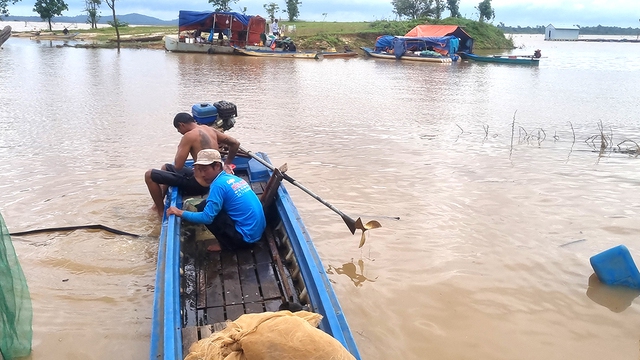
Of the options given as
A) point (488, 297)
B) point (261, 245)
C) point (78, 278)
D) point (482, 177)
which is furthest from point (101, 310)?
point (482, 177)

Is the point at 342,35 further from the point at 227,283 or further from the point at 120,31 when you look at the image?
the point at 227,283

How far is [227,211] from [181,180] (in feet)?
5.06

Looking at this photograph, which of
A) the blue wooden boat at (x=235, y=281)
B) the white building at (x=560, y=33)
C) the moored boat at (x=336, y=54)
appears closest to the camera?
the blue wooden boat at (x=235, y=281)

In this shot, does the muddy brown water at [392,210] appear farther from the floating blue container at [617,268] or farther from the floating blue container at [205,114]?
the floating blue container at [205,114]

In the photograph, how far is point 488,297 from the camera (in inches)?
185

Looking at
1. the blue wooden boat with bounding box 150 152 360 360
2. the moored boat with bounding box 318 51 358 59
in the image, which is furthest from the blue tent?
the blue wooden boat with bounding box 150 152 360 360

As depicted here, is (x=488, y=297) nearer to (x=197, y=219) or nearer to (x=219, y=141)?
(x=197, y=219)

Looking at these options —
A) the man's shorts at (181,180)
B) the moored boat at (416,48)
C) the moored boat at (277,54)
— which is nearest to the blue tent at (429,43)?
the moored boat at (416,48)

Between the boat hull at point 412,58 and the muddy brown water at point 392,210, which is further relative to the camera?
the boat hull at point 412,58

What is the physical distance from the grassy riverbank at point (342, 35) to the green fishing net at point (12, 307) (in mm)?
35167

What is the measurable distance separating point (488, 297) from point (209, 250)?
8.84 feet

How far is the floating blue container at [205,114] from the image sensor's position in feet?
21.1

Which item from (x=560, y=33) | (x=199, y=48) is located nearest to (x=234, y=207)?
(x=199, y=48)

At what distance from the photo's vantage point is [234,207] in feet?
14.3
